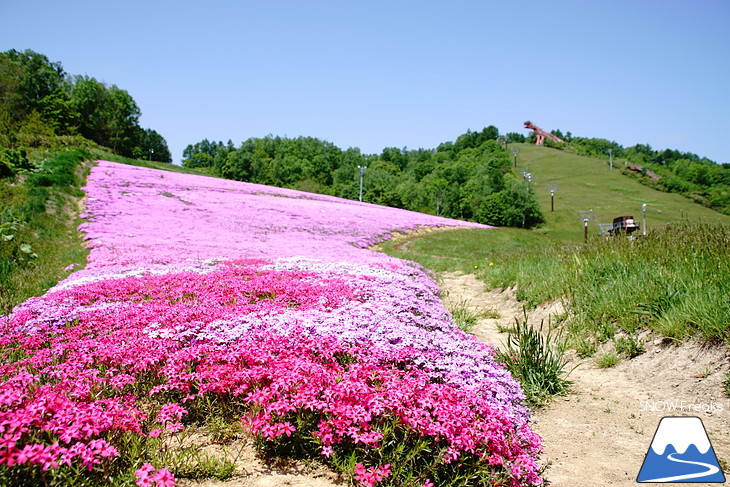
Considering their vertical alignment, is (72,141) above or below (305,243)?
above

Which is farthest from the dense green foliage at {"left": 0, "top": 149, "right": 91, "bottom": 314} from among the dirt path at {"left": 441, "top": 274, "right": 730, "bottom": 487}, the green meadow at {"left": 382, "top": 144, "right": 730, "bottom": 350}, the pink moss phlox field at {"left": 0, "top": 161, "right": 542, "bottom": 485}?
the green meadow at {"left": 382, "top": 144, "right": 730, "bottom": 350}

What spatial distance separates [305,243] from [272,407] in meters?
18.5

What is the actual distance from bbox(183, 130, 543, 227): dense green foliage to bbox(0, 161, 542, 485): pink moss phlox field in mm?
73827

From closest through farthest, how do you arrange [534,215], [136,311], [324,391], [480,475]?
1. [480,475]
2. [324,391]
3. [136,311]
4. [534,215]

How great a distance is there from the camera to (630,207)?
3219 inches

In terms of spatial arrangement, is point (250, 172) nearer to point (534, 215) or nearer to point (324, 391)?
point (534, 215)

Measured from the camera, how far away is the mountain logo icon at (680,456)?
137 inches

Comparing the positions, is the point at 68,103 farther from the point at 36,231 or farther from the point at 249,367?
the point at 249,367

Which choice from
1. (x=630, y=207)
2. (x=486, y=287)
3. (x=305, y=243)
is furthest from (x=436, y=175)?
(x=486, y=287)

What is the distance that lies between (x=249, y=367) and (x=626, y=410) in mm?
4631

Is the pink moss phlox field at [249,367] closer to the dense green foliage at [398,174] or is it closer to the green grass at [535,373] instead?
the green grass at [535,373]

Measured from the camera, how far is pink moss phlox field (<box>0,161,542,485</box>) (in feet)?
10.2

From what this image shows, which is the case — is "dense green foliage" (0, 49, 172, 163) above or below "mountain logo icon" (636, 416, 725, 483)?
above

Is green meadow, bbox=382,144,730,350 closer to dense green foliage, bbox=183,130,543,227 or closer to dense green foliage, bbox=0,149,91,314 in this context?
dense green foliage, bbox=0,149,91,314
